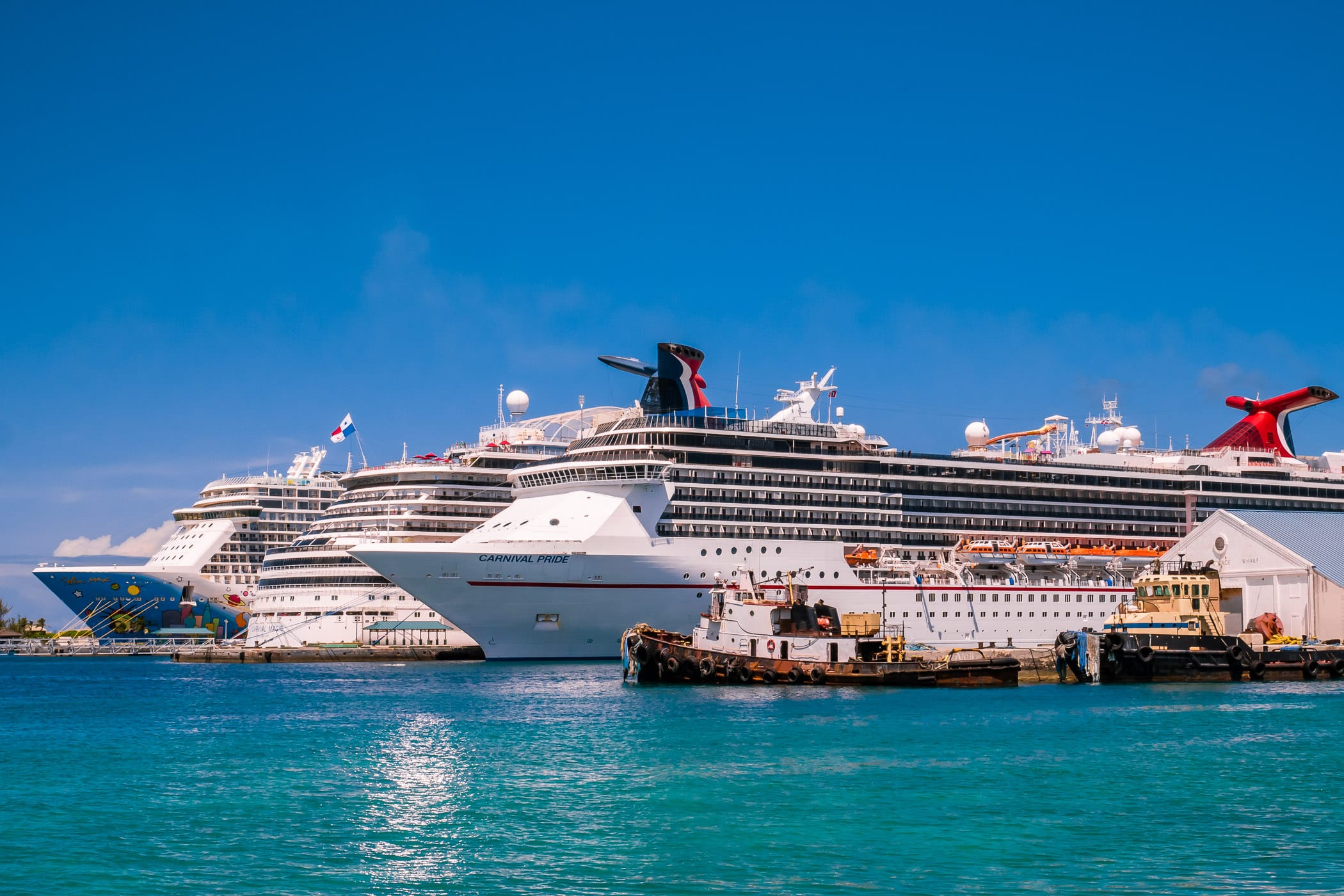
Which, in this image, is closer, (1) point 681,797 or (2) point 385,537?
(1) point 681,797

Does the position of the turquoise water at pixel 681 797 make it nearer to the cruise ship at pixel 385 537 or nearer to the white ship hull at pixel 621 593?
the white ship hull at pixel 621 593

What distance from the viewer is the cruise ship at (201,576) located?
117 m

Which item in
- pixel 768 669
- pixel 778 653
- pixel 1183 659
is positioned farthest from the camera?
pixel 1183 659

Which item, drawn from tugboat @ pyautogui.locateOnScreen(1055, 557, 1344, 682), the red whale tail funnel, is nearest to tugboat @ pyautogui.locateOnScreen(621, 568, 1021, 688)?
tugboat @ pyautogui.locateOnScreen(1055, 557, 1344, 682)

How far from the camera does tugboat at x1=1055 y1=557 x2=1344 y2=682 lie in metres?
61.5

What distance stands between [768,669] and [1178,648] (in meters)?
22.2

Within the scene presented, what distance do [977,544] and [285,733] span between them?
48.3 metres

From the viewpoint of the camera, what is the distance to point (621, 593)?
67750mm

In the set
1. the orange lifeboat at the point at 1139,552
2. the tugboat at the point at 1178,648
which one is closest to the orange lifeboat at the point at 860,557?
the tugboat at the point at 1178,648

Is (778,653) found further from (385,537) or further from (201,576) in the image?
(201,576)

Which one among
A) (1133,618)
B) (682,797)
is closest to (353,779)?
(682,797)

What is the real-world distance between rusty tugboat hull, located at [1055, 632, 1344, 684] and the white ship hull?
9.66 meters

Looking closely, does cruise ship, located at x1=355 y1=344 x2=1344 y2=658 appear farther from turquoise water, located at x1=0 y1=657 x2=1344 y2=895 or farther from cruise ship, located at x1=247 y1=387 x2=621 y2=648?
turquoise water, located at x1=0 y1=657 x2=1344 y2=895

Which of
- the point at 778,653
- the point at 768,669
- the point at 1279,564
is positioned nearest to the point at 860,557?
the point at 778,653
